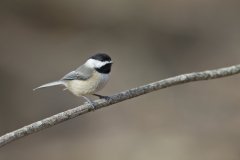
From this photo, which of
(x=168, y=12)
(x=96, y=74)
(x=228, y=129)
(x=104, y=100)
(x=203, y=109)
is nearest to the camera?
(x=104, y=100)

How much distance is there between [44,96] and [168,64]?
2.58 m

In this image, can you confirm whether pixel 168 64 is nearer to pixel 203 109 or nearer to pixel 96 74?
pixel 203 109

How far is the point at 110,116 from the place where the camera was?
8.47 meters

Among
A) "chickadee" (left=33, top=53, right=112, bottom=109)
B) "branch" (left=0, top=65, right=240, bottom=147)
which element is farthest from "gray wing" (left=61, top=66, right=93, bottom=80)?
"branch" (left=0, top=65, right=240, bottom=147)

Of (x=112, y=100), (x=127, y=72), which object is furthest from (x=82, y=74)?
(x=127, y=72)

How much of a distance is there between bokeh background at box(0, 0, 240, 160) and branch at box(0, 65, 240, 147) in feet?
12.3

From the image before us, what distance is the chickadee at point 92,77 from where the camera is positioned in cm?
387

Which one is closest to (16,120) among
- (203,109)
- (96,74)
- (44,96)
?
(44,96)

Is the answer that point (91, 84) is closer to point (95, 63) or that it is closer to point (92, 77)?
point (92, 77)

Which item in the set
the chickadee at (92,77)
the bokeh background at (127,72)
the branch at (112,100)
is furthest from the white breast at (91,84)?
the bokeh background at (127,72)

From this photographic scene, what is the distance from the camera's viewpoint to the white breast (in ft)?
12.7

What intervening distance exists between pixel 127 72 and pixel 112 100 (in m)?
6.27

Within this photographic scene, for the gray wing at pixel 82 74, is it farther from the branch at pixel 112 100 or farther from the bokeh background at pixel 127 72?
the bokeh background at pixel 127 72

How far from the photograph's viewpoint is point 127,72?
375 inches
